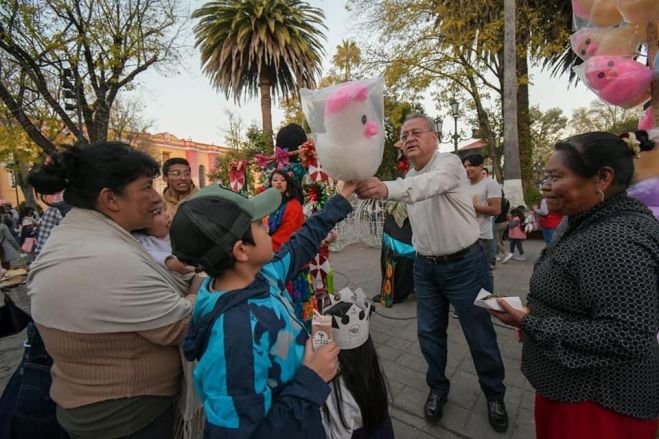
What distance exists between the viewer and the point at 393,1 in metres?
11.8

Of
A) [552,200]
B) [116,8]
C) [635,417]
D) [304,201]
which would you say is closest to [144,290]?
[552,200]

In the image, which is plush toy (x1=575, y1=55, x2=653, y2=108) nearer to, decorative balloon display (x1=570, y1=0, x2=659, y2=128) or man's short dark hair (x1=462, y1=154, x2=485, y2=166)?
decorative balloon display (x1=570, y1=0, x2=659, y2=128)

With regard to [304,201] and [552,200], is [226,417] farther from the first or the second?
[304,201]

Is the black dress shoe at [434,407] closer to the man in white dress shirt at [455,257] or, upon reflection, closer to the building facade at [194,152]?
the man in white dress shirt at [455,257]

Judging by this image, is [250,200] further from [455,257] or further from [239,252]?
[455,257]

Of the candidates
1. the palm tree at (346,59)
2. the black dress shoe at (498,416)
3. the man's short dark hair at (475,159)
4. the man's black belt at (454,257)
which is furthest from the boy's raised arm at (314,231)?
the palm tree at (346,59)

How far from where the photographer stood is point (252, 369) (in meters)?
0.95

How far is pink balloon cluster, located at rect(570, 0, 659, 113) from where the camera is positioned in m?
1.87

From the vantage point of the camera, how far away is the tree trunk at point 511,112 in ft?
28.2

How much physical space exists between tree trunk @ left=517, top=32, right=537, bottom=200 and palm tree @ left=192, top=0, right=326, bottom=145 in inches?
394

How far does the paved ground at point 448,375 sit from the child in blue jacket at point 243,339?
169 centimetres

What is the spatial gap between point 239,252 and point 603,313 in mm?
1280

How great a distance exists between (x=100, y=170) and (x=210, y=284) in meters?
0.62

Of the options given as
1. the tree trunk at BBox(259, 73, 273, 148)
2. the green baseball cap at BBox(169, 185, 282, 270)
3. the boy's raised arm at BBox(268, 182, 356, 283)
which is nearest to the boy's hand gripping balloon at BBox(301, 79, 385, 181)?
the boy's raised arm at BBox(268, 182, 356, 283)
